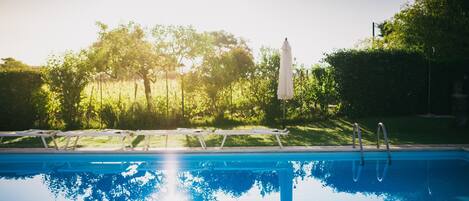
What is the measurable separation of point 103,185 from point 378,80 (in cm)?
1011

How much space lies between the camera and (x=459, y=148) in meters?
7.80

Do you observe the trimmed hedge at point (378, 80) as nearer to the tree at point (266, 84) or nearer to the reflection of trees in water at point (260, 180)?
the tree at point (266, 84)

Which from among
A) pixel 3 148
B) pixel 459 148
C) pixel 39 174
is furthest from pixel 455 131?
pixel 3 148

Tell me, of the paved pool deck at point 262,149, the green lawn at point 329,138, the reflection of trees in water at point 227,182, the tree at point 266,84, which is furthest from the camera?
the tree at point 266,84

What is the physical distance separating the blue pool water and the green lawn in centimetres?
89

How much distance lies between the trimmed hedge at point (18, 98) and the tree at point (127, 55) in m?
2.32

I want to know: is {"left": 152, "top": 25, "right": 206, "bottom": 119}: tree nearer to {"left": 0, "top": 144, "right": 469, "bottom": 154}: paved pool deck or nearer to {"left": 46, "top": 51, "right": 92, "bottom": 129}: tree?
{"left": 46, "top": 51, "right": 92, "bottom": 129}: tree

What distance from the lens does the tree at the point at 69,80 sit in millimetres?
12180

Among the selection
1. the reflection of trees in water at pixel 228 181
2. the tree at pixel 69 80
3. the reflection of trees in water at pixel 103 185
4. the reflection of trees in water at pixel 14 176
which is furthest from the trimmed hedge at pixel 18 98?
the reflection of trees in water at pixel 228 181

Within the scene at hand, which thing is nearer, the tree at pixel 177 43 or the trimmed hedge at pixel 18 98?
the trimmed hedge at pixel 18 98

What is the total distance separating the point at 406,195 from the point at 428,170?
1850mm

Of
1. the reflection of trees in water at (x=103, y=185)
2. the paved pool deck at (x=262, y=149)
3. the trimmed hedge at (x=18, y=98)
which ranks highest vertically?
the trimmed hedge at (x=18, y=98)

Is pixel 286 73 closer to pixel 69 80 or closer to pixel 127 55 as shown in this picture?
pixel 127 55

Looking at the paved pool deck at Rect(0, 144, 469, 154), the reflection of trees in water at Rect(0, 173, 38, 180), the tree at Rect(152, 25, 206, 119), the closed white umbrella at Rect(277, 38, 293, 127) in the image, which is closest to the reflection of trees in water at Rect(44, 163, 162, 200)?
the reflection of trees in water at Rect(0, 173, 38, 180)
